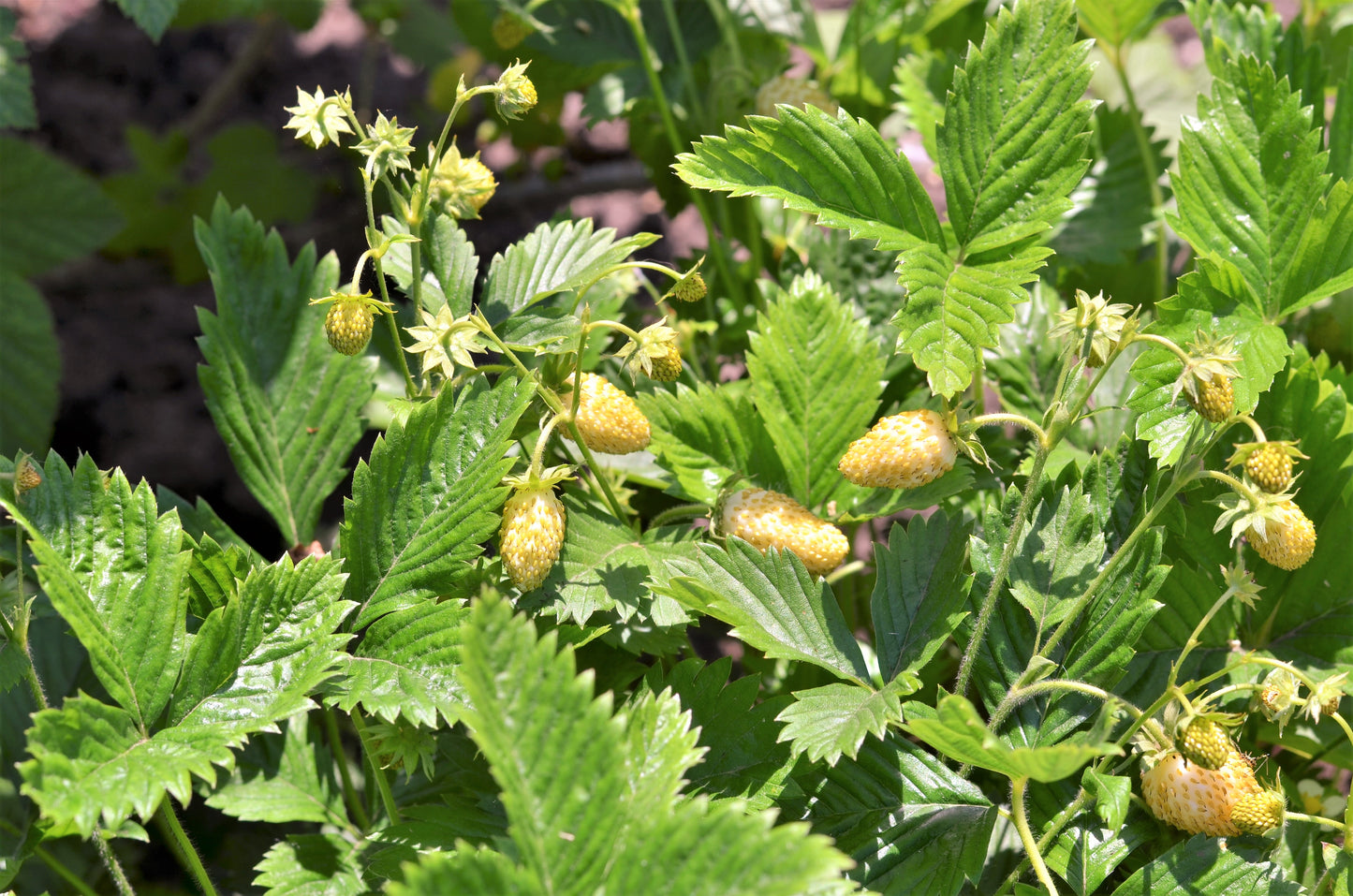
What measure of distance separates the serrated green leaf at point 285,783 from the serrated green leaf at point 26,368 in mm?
829

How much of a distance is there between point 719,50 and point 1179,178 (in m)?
0.77

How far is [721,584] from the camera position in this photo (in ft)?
3.22

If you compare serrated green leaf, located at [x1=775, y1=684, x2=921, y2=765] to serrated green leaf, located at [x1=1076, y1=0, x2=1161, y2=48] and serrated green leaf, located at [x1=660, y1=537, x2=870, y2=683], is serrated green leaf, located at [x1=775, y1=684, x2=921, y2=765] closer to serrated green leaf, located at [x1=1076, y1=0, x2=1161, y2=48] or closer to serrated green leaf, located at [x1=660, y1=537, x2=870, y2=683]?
serrated green leaf, located at [x1=660, y1=537, x2=870, y2=683]

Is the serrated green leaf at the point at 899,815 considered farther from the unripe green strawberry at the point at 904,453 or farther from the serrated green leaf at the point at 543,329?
the serrated green leaf at the point at 543,329

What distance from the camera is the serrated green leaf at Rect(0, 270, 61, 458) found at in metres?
1.73

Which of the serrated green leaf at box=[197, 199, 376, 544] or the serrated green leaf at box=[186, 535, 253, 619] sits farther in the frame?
the serrated green leaf at box=[197, 199, 376, 544]

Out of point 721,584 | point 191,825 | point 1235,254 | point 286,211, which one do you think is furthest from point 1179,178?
point 286,211

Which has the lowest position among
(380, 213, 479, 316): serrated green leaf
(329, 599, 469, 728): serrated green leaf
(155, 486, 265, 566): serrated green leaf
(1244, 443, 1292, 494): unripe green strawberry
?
(329, 599, 469, 728): serrated green leaf

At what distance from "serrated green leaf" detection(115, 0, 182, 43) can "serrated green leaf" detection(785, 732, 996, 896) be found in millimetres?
1290

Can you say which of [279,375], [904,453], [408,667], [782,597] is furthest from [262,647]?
[904,453]

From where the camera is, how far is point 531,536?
93 centimetres

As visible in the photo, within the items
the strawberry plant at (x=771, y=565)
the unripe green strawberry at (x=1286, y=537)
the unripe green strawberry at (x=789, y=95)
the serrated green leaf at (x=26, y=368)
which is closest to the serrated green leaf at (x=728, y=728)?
the strawberry plant at (x=771, y=565)

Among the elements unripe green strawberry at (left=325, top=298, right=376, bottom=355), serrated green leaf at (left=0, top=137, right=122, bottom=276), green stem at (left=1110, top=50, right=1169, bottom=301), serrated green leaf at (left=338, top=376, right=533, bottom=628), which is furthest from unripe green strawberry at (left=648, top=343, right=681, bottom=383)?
serrated green leaf at (left=0, top=137, right=122, bottom=276)

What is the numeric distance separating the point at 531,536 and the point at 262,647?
0.26 m
